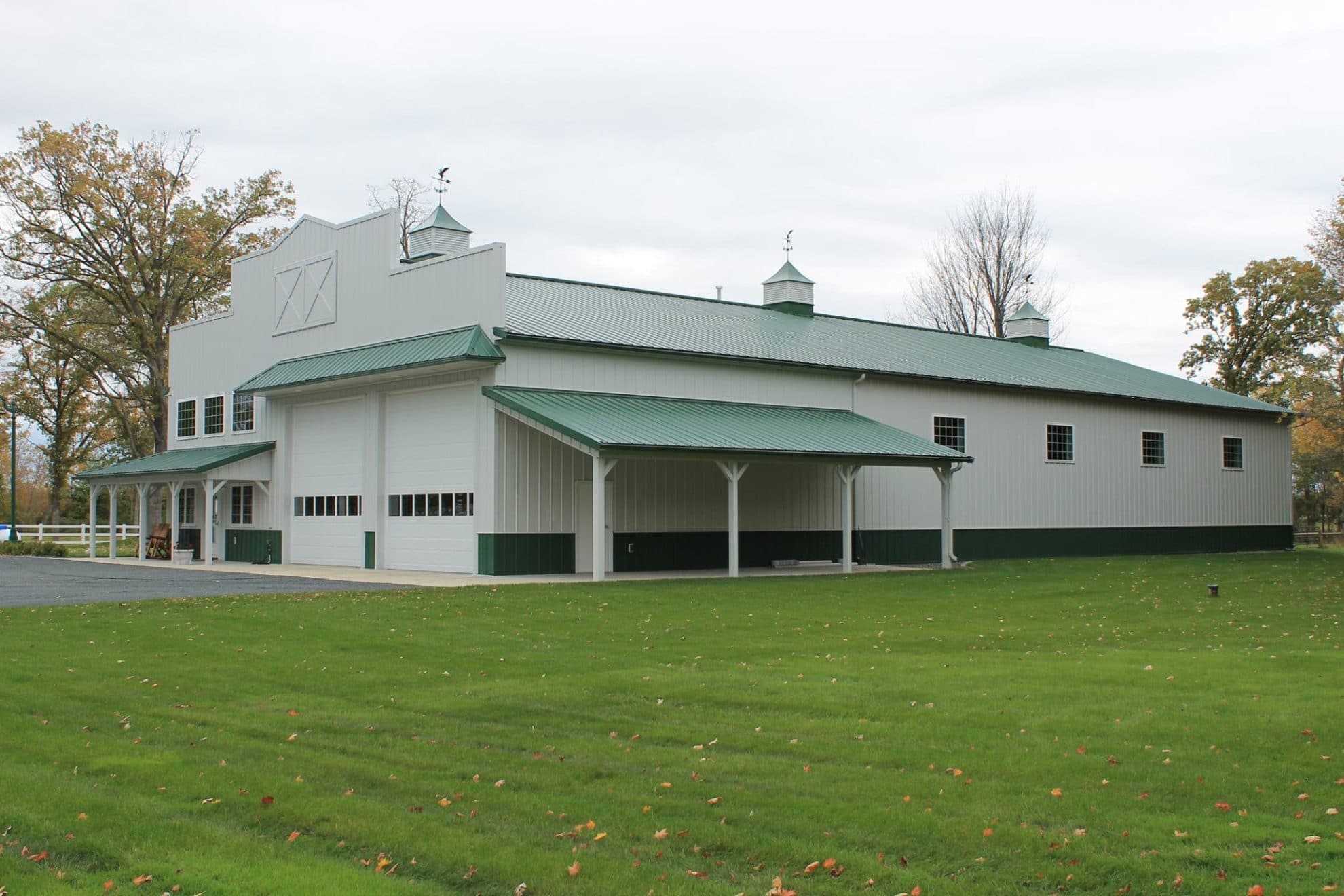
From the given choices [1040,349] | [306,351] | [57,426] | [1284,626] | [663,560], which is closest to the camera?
[1284,626]

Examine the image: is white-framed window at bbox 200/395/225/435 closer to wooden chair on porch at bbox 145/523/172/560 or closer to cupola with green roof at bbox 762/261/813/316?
wooden chair on porch at bbox 145/523/172/560

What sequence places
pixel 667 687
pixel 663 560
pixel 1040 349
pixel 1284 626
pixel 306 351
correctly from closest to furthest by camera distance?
pixel 667 687 → pixel 1284 626 → pixel 663 560 → pixel 306 351 → pixel 1040 349

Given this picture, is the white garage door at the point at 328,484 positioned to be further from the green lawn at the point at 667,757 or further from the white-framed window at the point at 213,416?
the green lawn at the point at 667,757

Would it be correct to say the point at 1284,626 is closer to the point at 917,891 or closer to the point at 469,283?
the point at 917,891

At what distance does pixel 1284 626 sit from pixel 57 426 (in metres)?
57.4

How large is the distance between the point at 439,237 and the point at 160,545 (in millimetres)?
13416

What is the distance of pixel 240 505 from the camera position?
114 ft

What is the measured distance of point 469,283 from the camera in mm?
26859

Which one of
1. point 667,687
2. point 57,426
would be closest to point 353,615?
point 667,687

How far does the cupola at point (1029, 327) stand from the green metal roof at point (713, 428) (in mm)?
14438

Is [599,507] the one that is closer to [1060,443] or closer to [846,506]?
[846,506]

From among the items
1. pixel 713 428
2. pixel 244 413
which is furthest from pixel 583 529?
pixel 244 413

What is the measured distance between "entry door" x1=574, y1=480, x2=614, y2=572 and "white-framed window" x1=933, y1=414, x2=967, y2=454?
10.7 meters

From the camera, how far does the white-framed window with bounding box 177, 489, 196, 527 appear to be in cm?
3695
